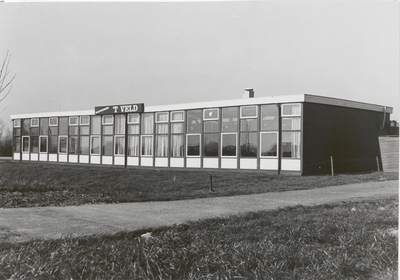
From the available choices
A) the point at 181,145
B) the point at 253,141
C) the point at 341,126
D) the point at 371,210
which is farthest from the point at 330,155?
the point at 371,210

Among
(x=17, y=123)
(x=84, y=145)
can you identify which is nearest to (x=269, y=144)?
(x=84, y=145)

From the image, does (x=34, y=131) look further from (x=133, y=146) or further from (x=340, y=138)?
(x=340, y=138)

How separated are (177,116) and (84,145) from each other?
8.84m

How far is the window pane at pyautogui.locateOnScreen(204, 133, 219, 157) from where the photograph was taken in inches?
907

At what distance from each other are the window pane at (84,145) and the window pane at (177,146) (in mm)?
Answer: 7993

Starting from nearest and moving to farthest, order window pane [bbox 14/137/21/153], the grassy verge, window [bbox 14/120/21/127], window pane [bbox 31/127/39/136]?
the grassy verge < window pane [bbox 31/127/39/136] < window pane [bbox 14/137/21/153] < window [bbox 14/120/21/127]

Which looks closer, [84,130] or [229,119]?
[229,119]

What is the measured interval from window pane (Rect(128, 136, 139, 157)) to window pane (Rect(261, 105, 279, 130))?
9.51m

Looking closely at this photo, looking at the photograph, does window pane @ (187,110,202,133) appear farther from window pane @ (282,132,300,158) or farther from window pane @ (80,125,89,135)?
window pane @ (80,125,89,135)

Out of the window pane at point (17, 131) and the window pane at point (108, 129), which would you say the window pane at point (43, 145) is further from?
the window pane at point (108, 129)

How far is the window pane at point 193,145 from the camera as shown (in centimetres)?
2392

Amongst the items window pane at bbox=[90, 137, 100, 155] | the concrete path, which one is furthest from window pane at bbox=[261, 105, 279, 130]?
window pane at bbox=[90, 137, 100, 155]

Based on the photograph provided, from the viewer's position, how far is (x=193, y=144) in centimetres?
2412

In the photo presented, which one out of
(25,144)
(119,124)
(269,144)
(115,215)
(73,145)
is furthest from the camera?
(25,144)
